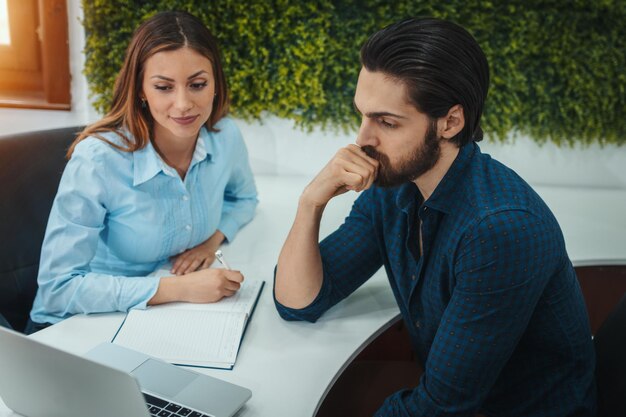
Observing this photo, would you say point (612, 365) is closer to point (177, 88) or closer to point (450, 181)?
point (450, 181)

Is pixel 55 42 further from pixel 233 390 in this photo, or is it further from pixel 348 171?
pixel 233 390

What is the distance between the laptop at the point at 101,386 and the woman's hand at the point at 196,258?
390mm

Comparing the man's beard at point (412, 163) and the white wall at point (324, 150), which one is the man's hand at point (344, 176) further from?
the white wall at point (324, 150)

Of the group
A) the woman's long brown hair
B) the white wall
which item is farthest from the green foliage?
the woman's long brown hair

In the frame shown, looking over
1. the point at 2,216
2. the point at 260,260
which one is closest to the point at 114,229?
the point at 2,216

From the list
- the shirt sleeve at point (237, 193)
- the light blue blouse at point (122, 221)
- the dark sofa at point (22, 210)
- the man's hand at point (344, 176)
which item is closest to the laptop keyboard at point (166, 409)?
the light blue blouse at point (122, 221)

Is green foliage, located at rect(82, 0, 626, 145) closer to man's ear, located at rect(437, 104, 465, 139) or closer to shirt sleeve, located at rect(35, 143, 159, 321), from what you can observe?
shirt sleeve, located at rect(35, 143, 159, 321)

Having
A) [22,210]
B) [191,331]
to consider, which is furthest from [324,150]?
[191,331]

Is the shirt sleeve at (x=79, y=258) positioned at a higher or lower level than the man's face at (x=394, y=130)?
lower

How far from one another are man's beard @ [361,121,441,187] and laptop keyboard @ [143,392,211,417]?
571mm

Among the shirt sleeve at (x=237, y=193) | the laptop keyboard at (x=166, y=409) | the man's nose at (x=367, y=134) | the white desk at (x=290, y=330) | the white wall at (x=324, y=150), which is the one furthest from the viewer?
the white wall at (x=324, y=150)

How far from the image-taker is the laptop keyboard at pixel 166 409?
3.40 ft

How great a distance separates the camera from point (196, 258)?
1.63m

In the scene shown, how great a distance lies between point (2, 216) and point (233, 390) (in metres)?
0.80
